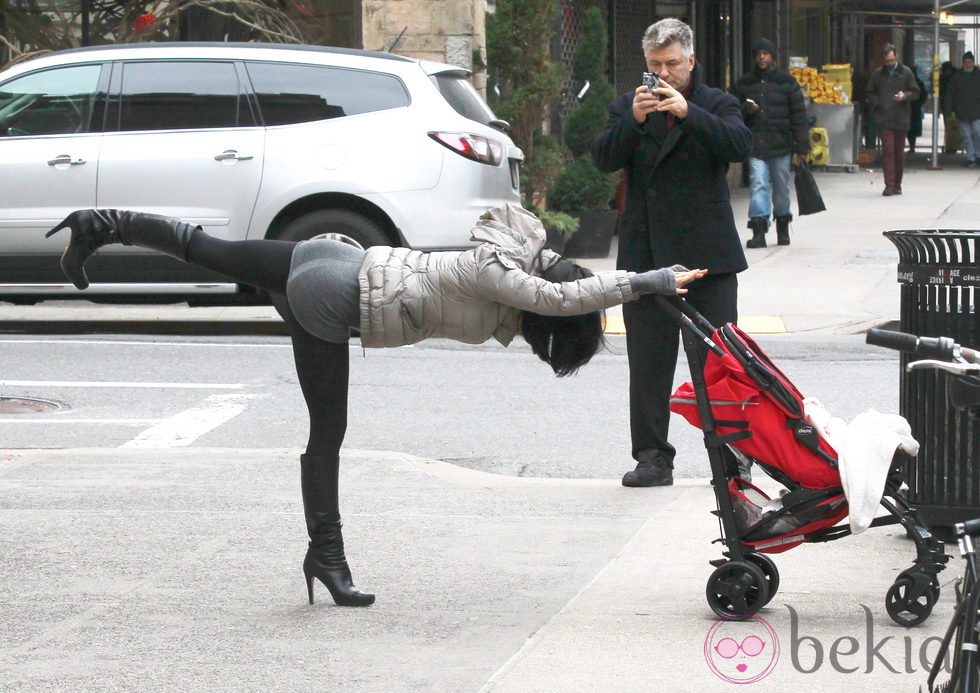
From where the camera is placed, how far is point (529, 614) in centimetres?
484

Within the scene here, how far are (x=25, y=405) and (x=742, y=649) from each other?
5.58 metres

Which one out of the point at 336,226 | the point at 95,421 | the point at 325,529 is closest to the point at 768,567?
the point at 325,529

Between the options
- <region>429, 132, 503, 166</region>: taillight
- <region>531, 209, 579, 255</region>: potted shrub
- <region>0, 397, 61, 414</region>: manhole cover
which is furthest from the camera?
<region>531, 209, 579, 255</region>: potted shrub

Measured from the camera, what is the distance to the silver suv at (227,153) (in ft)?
35.3

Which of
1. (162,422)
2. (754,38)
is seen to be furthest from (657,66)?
(754,38)

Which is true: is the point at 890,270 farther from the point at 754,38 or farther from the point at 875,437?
the point at 754,38

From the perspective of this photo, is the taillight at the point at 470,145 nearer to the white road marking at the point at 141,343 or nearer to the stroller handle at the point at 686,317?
the white road marking at the point at 141,343

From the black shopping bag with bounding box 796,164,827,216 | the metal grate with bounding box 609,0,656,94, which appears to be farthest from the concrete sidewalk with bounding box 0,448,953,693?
the metal grate with bounding box 609,0,656,94

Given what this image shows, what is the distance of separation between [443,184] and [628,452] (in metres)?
3.78

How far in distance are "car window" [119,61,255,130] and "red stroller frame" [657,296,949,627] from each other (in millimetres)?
6875

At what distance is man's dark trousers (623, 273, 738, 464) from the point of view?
6.42m

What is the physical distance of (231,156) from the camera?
10.8 meters

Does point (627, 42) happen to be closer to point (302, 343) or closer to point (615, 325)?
point (615, 325)

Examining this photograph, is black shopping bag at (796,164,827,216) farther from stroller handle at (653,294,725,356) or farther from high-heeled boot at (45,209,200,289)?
high-heeled boot at (45,209,200,289)
